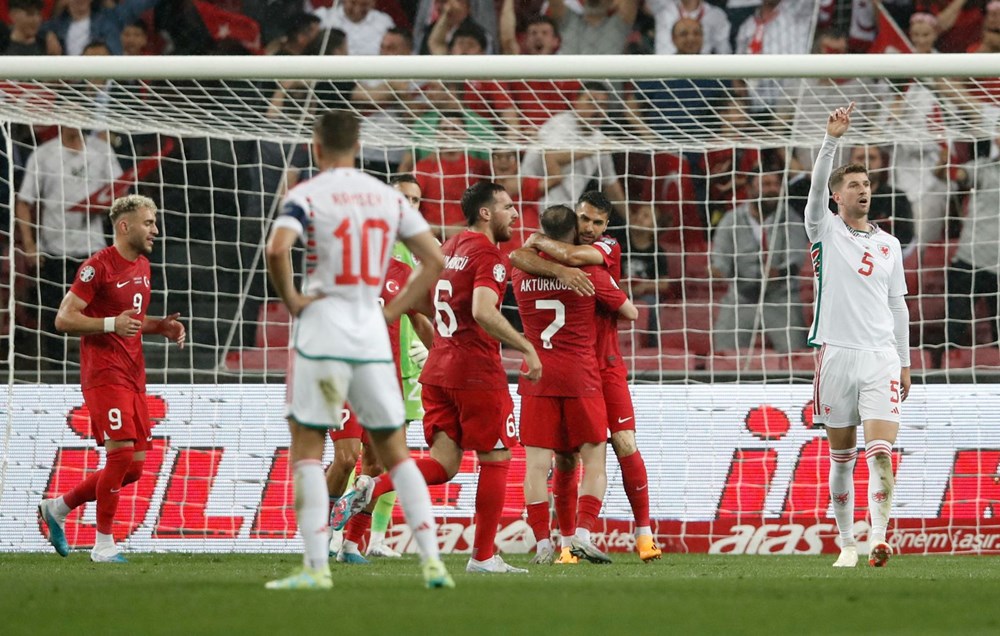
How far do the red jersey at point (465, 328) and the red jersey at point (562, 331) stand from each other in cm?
75

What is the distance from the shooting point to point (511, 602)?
4.92m

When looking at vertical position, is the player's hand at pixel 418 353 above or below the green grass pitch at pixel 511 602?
above

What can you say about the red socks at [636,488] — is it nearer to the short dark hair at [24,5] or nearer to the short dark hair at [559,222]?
the short dark hair at [559,222]

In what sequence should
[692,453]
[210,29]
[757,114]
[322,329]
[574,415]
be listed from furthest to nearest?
[210,29] < [757,114] < [692,453] < [574,415] < [322,329]

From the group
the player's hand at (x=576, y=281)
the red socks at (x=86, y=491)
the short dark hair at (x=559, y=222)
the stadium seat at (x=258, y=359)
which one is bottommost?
the red socks at (x=86, y=491)

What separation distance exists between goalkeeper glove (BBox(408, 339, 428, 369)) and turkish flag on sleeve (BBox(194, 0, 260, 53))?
5933 mm

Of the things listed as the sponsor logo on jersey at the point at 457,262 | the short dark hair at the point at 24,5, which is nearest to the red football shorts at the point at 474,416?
the sponsor logo on jersey at the point at 457,262

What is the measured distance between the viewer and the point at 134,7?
14109 mm

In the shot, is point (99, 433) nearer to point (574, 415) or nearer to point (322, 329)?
point (574, 415)

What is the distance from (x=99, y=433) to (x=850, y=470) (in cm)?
431

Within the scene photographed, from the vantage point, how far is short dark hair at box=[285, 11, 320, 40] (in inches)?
548

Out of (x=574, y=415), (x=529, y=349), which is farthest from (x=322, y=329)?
(x=574, y=415)

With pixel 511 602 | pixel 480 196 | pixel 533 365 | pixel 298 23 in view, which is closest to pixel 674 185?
pixel 298 23

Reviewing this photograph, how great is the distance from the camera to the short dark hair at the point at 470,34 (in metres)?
13.6
